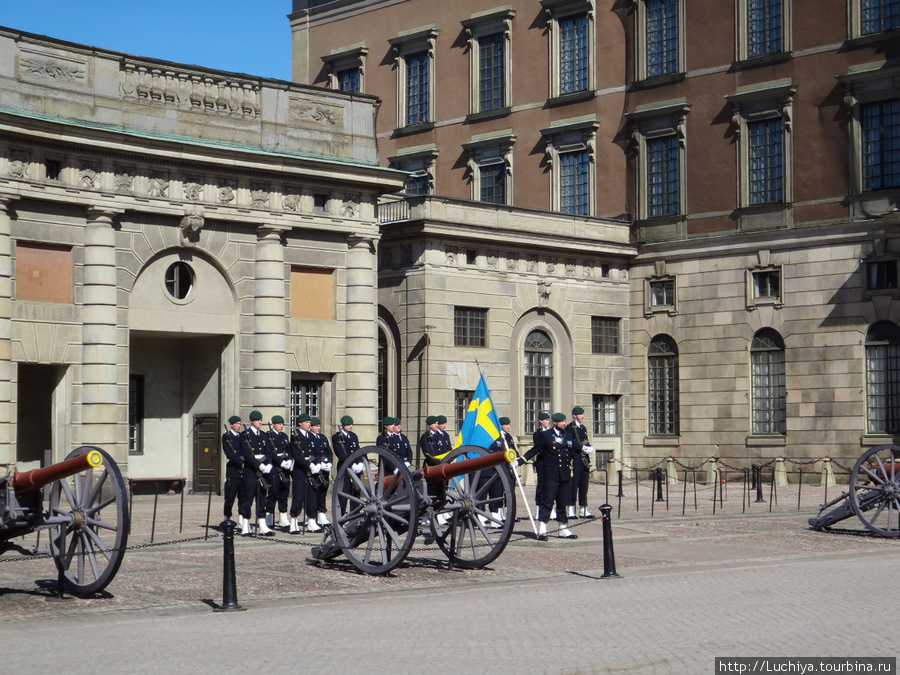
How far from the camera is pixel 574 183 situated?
4619 centimetres

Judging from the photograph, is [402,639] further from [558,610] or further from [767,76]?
[767,76]

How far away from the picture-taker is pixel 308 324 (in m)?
33.9

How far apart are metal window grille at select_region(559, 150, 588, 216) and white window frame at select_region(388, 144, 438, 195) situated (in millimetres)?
5020

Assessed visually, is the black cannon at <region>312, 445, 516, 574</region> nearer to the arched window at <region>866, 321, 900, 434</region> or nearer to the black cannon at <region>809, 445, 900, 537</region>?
the black cannon at <region>809, 445, 900, 537</region>

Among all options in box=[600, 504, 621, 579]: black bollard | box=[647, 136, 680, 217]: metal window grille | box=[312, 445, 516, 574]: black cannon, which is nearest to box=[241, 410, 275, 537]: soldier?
box=[312, 445, 516, 574]: black cannon

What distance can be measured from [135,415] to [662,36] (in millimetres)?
20559

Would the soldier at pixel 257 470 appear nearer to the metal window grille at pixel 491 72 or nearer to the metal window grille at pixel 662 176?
the metal window grille at pixel 662 176

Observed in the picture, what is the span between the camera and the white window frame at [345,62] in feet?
168

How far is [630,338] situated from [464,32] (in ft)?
38.6

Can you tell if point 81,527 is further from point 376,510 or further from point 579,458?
point 579,458

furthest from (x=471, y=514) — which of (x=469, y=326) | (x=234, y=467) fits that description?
(x=469, y=326)

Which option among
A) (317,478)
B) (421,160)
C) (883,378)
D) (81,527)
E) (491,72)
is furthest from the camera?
(421,160)

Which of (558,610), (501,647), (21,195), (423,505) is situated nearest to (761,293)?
(21,195)

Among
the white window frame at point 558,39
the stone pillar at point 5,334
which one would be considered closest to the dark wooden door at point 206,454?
the stone pillar at point 5,334
